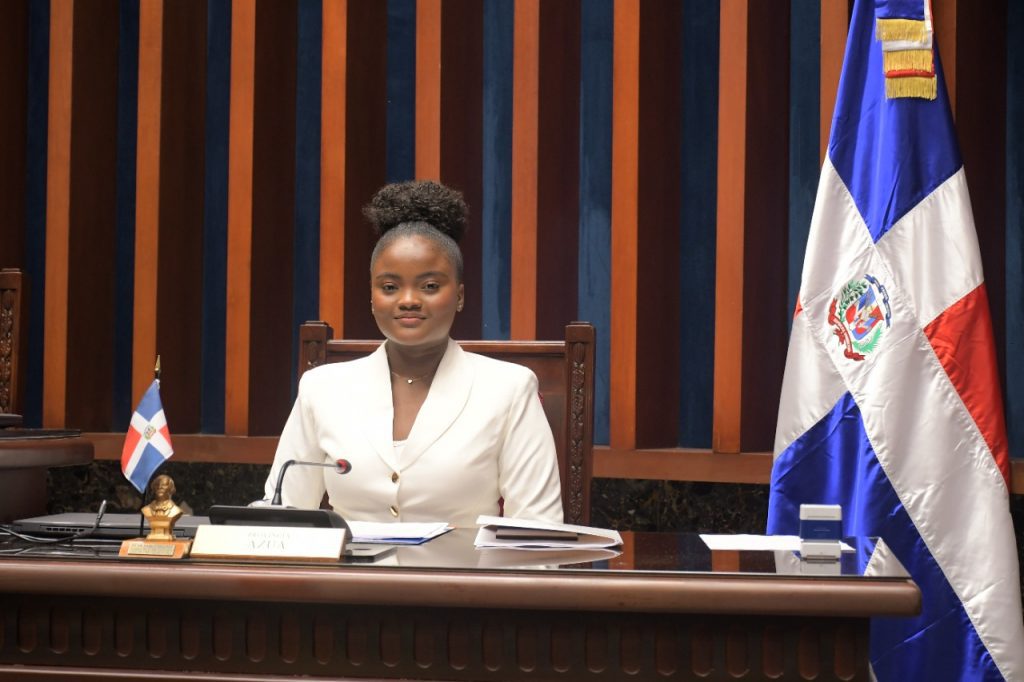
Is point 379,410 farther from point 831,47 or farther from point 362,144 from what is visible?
point 831,47

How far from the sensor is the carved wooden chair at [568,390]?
2.22 m

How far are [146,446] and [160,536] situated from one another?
0.15 metres

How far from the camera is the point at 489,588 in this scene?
1251mm

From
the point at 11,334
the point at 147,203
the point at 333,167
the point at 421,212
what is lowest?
the point at 11,334

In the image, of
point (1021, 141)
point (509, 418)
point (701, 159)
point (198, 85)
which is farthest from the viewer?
point (198, 85)

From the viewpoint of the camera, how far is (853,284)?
2.58 m

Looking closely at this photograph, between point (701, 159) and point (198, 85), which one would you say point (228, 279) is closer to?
point (198, 85)

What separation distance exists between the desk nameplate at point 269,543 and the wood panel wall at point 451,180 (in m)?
1.75

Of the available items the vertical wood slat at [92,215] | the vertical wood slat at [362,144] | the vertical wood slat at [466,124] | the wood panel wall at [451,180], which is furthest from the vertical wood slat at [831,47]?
the vertical wood slat at [92,215]

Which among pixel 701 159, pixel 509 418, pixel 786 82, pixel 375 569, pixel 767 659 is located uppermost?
pixel 786 82

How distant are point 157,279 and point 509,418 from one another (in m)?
1.87

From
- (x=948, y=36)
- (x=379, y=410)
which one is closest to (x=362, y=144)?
(x=379, y=410)

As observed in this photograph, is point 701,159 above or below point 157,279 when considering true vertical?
above

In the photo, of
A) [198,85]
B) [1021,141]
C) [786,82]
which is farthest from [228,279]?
[1021,141]
